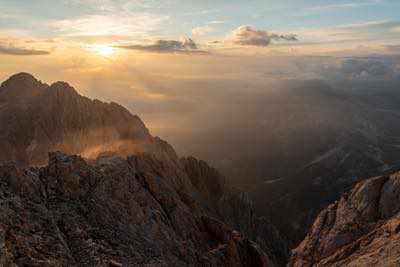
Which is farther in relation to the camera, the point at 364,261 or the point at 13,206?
the point at 364,261

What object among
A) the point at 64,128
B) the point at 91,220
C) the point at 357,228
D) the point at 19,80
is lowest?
the point at 64,128

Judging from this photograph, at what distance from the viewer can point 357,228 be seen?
66.1 metres

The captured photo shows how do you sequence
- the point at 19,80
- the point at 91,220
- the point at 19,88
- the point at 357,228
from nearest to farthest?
the point at 91,220 → the point at 357,228 → the point at 19,88 → the point at 19,80

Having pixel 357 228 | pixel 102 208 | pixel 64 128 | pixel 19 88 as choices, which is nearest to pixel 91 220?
pixel 102 208

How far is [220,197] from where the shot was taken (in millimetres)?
175125

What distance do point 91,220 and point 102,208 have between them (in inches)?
140

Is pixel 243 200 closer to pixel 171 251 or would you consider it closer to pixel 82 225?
pixel 171 251

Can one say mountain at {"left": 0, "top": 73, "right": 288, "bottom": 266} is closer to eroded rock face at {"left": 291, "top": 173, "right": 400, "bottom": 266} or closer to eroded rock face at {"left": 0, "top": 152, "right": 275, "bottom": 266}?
eroded rock face at {"left": 0, "top": 152, "right": 275, "bottom": 266}

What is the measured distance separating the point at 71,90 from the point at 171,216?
111265 mm

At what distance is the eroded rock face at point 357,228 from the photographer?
5750 cm

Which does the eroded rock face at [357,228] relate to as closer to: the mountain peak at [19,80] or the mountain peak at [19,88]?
the mountain peak at [19,88]

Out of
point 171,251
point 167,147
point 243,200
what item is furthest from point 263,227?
point 171,251

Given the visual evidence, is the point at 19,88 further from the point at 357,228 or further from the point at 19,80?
the point at 357,228

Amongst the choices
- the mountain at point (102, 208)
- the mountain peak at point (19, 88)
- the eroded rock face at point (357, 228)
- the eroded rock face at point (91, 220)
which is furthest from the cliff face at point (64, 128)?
the eroded rock face at point (357, 228)
